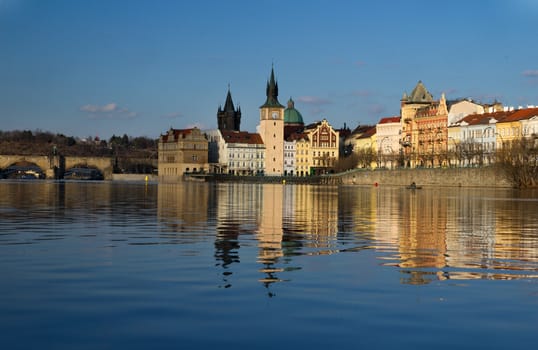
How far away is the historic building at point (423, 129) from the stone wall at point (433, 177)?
8592 millimetres

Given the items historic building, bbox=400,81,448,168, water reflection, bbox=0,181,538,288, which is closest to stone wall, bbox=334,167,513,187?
historic building, bbox=400,81,448,168

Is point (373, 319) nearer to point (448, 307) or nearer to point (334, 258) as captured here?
point (448, 307)

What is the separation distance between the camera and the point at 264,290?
1452 centimetres

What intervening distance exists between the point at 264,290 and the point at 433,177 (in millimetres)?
124146

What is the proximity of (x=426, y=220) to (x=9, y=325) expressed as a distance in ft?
82.7

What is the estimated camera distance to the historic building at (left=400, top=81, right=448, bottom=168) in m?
162

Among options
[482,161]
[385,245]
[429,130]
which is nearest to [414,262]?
Result: [385,245]

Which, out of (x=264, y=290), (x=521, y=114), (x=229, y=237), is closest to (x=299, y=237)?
(x=229, y=237)

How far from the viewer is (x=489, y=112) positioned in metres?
156

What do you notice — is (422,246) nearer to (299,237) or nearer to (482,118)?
(299,237)

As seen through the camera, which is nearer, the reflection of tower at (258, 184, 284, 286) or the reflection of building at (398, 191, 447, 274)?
the reflection of tower at (258, 184, 284, 286)

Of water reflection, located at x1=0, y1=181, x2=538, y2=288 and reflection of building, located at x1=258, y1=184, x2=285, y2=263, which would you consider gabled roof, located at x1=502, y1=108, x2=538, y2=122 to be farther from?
reflection of building, located at x1=258, y1=184, x2=285, y2=263

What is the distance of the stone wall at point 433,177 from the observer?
121 m

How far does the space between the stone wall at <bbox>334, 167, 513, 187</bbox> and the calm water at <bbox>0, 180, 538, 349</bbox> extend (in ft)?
315
